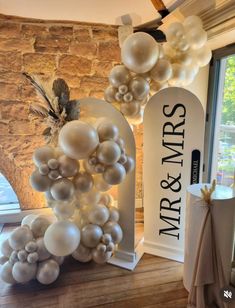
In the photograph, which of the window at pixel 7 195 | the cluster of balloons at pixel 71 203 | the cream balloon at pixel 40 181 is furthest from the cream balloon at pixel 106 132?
the window at pixel 7 195

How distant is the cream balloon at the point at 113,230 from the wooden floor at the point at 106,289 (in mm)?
218

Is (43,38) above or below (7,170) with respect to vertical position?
above

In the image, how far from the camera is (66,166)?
4.30 ft

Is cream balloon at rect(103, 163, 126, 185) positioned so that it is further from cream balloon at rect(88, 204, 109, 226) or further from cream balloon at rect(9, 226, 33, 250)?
cream balloon at rect(9, 226, 33, 250)

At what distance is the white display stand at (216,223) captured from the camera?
1.24 meters

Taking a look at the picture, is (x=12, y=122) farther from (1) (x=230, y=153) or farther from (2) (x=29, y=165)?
(1) (x=230, y=153)

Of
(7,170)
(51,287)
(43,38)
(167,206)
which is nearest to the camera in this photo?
(51,287)

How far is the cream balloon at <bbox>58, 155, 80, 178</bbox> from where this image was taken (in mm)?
1312

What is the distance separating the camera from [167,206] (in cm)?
168

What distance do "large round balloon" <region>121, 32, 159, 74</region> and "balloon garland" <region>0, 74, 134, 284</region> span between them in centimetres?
37

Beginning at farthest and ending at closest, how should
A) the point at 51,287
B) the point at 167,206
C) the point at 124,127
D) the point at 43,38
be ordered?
the point at 43,38 → the point at 167,206 → the point at 124,127 → the point at 51,287

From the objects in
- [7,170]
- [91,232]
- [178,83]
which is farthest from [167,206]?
→ [7,170]

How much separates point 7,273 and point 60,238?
39cm

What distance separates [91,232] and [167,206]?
0.55 m
